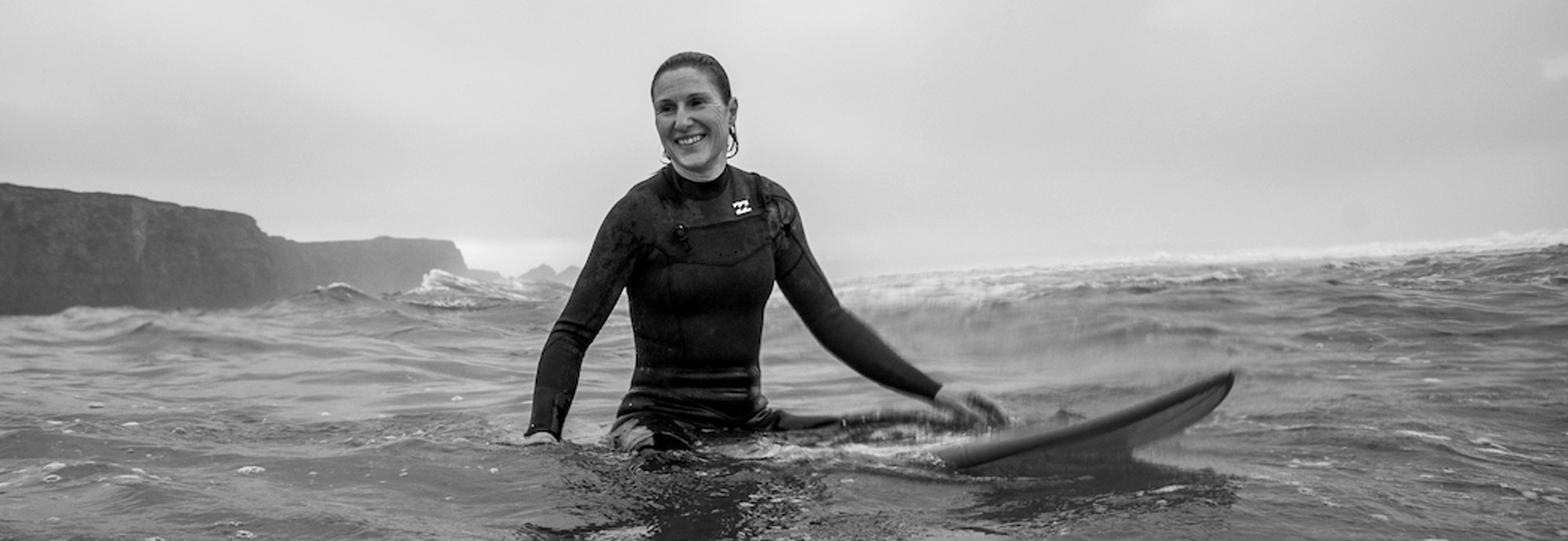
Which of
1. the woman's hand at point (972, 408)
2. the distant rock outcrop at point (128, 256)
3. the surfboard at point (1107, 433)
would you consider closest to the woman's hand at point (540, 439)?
the surfboard at point (1107, 433)

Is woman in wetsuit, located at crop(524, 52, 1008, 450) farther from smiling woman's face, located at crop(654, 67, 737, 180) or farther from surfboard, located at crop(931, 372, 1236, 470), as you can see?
surfboard, located at crop(931, 372, 1236, 470)

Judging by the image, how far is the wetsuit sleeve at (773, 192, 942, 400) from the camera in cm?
496

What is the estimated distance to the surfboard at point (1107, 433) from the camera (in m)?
4.05

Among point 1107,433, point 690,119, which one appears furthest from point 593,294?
point 1107,433

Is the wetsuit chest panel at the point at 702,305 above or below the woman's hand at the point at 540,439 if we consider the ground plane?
above

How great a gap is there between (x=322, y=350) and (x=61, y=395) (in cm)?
603

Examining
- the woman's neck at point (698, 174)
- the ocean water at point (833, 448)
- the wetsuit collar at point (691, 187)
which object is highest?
the woman's neck at point (698, 174)

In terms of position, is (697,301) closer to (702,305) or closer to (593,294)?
(702,305)

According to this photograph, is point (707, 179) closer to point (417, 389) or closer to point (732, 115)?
point (732, 115)

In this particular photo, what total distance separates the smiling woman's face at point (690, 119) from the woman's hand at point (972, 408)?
5.04 ft

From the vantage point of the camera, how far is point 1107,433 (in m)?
4.07

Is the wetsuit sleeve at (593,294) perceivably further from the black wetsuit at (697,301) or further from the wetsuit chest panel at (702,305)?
the wetsuit chest panel at (702,305)

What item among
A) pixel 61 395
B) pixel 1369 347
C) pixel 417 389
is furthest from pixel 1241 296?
pixel 61 395

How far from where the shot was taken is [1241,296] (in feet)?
57.5
